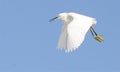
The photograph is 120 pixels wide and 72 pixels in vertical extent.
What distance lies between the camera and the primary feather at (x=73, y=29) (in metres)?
25.3

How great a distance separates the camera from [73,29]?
2722cm

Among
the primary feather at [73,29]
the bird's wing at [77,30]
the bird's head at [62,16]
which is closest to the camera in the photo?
the bird's wing at [77,30]

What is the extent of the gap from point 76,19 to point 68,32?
6.45 ft

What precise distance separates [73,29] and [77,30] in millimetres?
474

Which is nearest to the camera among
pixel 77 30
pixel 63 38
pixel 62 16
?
pixel 77 30

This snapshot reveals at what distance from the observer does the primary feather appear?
83.1ft

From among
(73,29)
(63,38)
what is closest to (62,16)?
(63,38)

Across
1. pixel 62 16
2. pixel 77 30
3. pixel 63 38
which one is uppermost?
pixel 62 16

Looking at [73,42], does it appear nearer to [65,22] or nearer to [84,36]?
[84,36]

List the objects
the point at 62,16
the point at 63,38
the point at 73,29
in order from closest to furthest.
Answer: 1. the point at 73,29
2. the point at 63,38
3. the point at 62,16

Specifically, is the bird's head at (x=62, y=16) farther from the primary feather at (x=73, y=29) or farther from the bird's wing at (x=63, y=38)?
the bird's wing at (x=63, y=38)

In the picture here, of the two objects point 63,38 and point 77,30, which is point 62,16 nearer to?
point 63,38

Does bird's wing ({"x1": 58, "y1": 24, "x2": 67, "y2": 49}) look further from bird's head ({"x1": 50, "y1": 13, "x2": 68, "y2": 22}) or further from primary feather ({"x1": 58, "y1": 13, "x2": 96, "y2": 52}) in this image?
bird's head ({"x1": 50, "y1": 13, "x2": 68, "y2": 22})

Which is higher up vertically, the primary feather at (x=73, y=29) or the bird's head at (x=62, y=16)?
the bird's head at (x=62, y=16)
